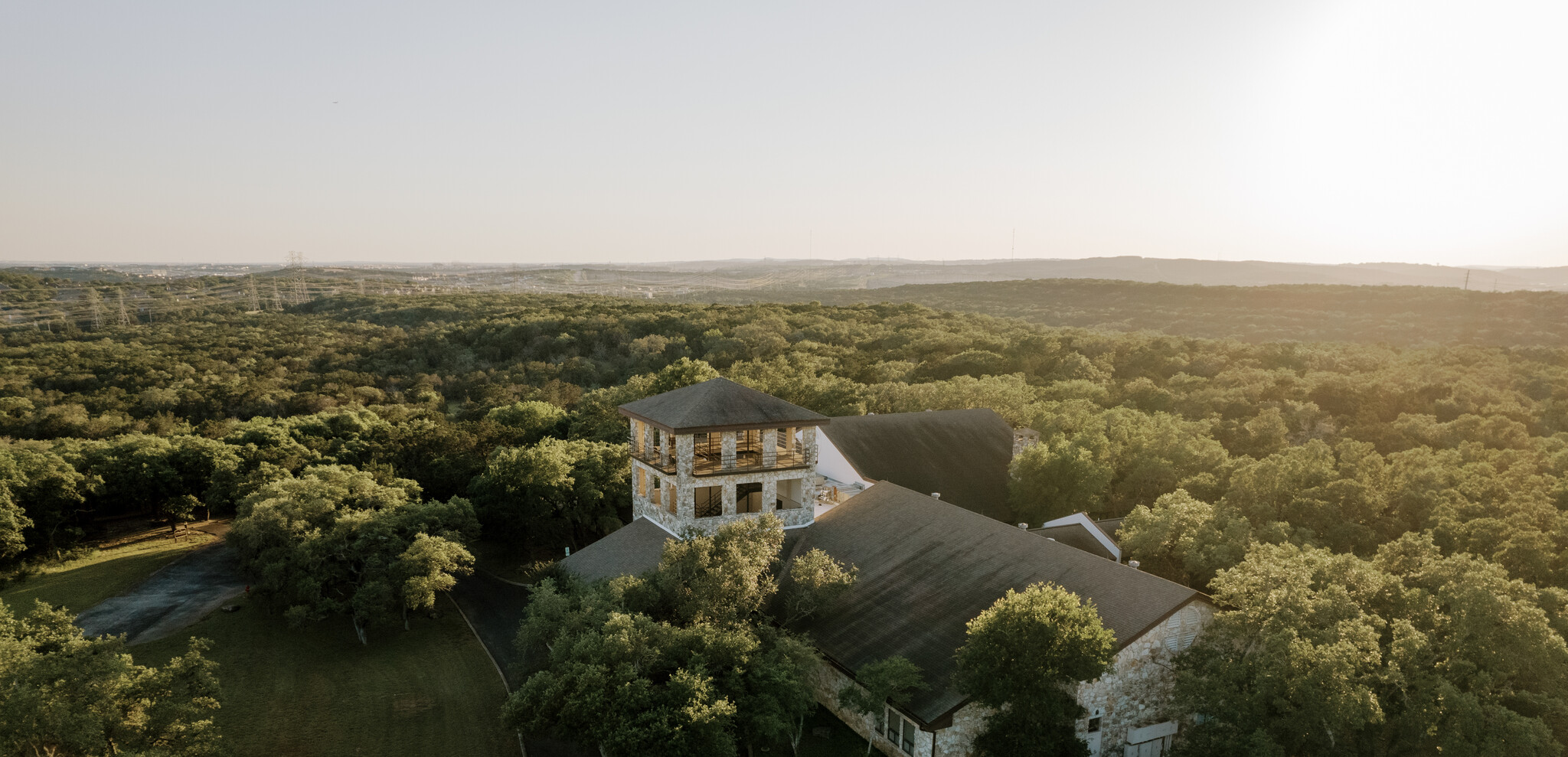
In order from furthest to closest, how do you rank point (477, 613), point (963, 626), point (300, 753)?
point (477, 613) < point (300, 753) < point (963, 626)

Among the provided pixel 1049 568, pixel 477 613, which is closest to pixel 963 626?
pixel 1049 568

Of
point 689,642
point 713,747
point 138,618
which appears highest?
point 689,642

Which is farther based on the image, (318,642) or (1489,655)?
(318,642)

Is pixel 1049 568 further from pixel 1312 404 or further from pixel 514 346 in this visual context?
pixel 514 346

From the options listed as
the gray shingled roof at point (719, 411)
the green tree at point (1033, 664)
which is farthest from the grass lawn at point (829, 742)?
the gray shingled roof at point (719, 411)

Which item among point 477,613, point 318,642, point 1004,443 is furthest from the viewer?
point 1004,443

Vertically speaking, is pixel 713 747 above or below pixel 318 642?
above

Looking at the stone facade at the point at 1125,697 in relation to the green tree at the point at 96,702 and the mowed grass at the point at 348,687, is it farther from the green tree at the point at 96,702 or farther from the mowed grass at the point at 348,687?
the green tree at the point at 96,702
